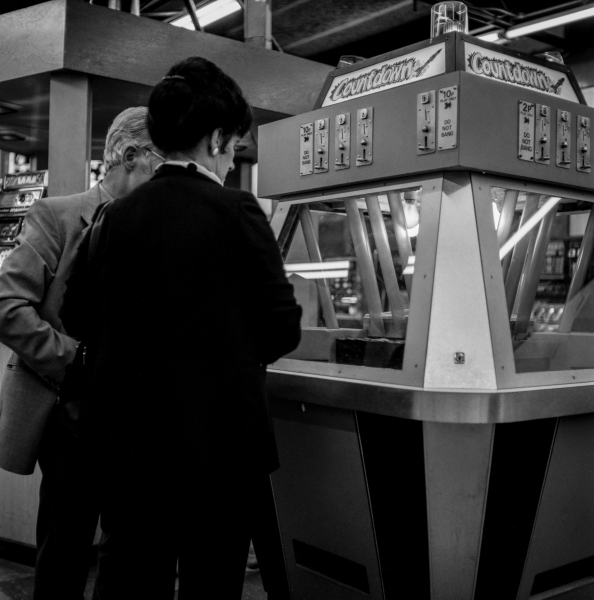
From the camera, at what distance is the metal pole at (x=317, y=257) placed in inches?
101

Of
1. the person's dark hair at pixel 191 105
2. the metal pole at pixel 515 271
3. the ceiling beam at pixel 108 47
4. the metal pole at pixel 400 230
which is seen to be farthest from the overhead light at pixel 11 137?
the person's dark hair at pixel 191 105

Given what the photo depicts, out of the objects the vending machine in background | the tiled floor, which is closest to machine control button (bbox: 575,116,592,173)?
the tiled floor

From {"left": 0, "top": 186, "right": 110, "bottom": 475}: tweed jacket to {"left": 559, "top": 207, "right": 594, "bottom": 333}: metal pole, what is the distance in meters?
1.54

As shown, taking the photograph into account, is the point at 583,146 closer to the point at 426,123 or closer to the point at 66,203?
the point at 426,123

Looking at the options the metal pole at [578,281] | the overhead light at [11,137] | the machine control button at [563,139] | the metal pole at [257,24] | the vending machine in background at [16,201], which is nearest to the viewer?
the machine control button at [563,139]

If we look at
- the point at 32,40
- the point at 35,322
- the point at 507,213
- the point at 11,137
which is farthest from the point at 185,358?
the point at 11,137

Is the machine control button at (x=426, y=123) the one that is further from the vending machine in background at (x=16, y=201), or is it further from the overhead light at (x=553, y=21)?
the overhead light at (x=553, y=21)

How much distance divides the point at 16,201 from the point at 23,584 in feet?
7.38

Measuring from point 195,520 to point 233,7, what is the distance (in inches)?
213

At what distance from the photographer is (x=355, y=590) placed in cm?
213

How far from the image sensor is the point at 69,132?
351 cm

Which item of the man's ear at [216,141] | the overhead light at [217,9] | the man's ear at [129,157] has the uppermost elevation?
the overhead light at [217,9]

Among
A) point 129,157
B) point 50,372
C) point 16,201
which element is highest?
point 16,201

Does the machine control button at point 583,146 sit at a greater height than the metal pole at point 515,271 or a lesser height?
greater
